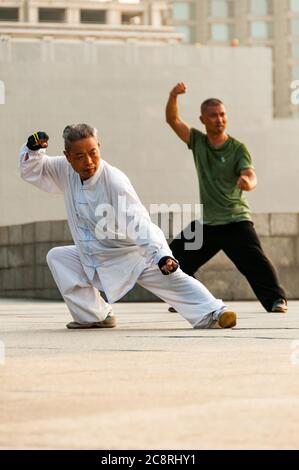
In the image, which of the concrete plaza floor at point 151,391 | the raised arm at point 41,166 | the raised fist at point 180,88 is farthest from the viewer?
the raised fist at point 180,88

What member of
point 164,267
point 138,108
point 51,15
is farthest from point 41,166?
point 51,15

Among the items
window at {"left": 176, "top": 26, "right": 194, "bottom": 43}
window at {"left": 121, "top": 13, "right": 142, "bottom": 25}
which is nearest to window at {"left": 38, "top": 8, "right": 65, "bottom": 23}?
window at {"left": 121, "top": 13, "right": 142, "bottom": 25}

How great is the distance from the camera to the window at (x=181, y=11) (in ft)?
381

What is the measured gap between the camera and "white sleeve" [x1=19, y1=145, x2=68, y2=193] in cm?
778

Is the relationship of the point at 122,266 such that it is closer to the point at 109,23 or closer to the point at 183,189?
the point at 183,189

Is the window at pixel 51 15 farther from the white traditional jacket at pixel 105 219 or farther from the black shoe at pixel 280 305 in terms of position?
the white traditional jacket at pixel 105 219

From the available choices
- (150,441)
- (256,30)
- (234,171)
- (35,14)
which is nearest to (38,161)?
(234,171)

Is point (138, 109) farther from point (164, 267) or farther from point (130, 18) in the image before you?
point (130, 18)

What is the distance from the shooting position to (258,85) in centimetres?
3300

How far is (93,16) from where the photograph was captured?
336 feet

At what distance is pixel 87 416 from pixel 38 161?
4.39m

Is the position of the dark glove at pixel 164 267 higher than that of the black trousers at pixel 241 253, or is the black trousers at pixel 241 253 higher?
the dark glove at pixel 164 267

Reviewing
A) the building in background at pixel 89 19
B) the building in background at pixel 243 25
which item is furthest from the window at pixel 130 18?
the building in background at pixel 243 25

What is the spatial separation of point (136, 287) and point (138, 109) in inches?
649
